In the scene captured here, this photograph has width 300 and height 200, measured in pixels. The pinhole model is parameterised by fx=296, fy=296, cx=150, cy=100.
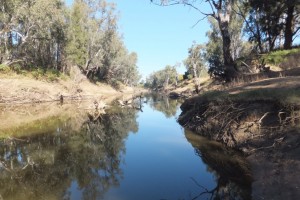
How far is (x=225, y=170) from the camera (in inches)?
450

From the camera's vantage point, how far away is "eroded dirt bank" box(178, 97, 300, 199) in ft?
28.9

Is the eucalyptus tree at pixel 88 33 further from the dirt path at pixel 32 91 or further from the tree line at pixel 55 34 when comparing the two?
the dirt path at pixel 32 91

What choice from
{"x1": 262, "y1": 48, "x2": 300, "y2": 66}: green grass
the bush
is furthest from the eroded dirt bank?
{"x1": 262, "y1": 48, "x2": 300, "y2": 66}: green grass

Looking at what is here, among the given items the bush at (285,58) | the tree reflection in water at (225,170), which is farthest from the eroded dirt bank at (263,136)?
the bush at (285,58)

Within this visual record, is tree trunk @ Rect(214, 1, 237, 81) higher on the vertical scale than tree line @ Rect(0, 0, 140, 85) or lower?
lower

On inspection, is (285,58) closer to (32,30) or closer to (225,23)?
(225,23)

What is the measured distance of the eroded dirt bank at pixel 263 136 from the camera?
8820mm

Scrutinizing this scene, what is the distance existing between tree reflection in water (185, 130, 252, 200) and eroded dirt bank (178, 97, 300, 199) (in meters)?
0.30

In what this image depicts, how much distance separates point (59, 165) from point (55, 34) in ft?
168

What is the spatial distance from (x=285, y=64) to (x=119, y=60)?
8101cm

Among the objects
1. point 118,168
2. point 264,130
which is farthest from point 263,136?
point 118,168

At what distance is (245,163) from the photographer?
1163 cm

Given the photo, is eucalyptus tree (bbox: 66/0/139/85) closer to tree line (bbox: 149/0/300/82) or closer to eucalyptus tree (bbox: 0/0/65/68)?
eucalyptus tree (bbox: 0/0/65/68)

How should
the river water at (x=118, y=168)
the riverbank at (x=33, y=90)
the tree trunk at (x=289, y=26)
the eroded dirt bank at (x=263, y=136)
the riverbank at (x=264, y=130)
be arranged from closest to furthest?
the eroded dirt bank at (x=263, y=136) < the riverbank at (x=264, y=130) < the river water at (x=118, y=168) < the tree trunk at (x=289, y=26) < the riverbank at (x=33, y=90)
